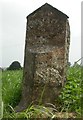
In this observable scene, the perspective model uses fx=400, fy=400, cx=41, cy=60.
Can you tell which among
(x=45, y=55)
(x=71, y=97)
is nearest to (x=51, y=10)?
(x=45, y=55)

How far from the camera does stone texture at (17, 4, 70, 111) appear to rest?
614 cm

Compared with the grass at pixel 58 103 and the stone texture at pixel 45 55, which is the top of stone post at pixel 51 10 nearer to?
the stone texture at pixel 45 55

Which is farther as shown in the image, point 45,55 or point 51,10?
point 51,10

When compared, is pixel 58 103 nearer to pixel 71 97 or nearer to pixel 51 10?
pixel 71 97

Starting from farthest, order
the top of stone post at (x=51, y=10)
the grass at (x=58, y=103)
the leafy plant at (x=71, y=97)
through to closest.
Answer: the top of stone post at (x=51, y=10) < the leafy plant at (x=71, y=97) < the grass at (x=58, y=103)

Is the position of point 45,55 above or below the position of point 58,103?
above

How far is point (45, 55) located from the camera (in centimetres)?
617

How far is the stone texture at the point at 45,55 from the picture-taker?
20.2 feet

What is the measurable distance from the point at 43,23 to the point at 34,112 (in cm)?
184

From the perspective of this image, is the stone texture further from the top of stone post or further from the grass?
the grass

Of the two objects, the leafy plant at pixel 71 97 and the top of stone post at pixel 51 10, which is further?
the top of stone post at pixel 51 10

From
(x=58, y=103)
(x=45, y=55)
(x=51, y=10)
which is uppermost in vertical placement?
→ (x=51, y=10)

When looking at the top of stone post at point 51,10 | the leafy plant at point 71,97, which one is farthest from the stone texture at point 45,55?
the leafy plant at point 71,97

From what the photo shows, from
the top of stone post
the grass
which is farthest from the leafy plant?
the top of stone post
